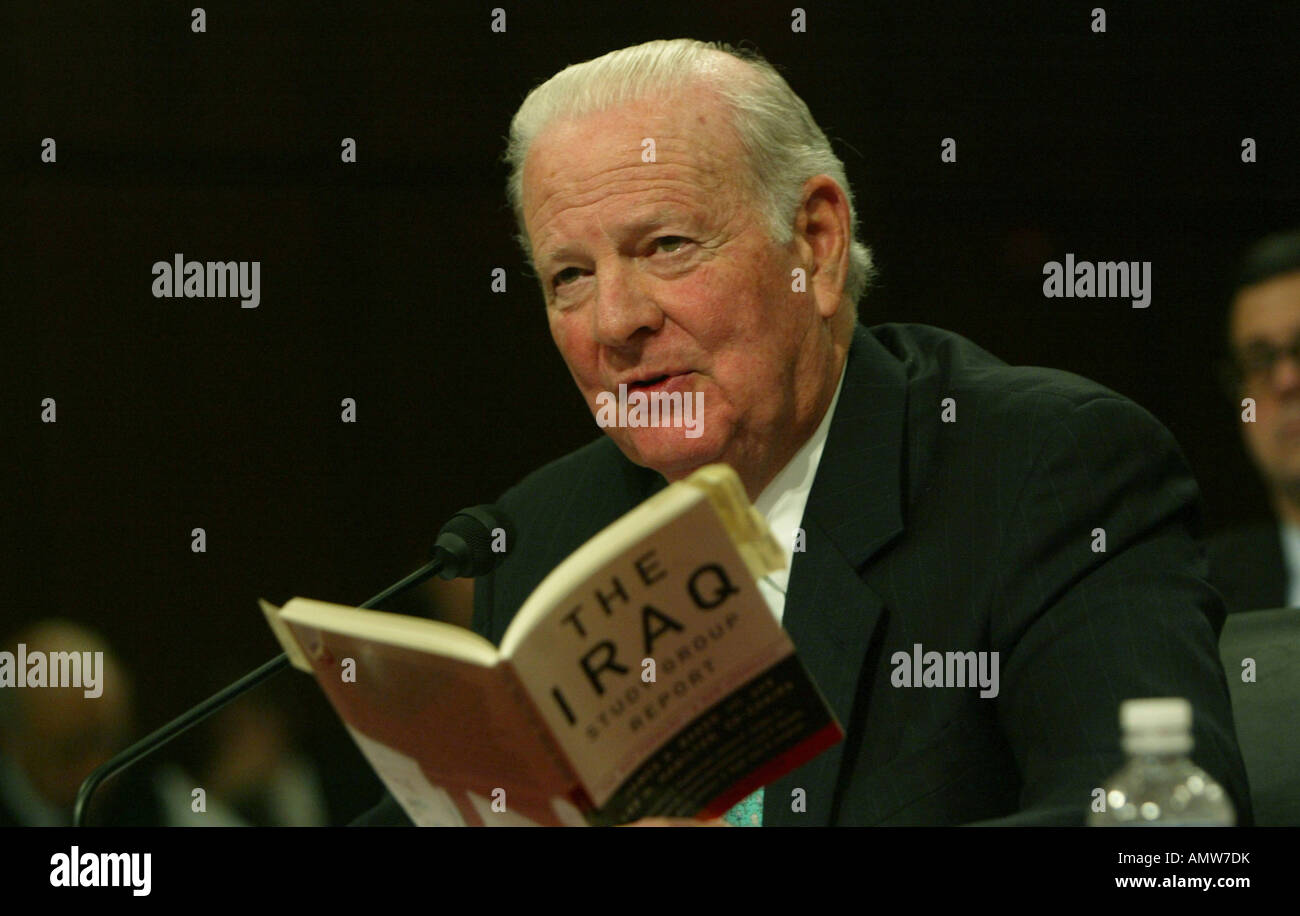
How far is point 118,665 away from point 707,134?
1.30m

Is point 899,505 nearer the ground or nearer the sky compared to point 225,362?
nearer the ground

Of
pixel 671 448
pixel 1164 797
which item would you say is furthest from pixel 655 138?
pixel 1164 797

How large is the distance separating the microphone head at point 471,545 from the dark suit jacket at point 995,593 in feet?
1.18

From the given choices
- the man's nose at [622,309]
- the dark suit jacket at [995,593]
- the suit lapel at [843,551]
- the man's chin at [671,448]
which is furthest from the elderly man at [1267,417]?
the man's nose at [622,309]

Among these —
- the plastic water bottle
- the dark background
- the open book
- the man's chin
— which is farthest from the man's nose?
the plastic water bottle

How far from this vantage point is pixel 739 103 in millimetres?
2172

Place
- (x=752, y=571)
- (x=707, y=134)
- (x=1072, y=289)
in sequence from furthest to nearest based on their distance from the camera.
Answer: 1. (x=1072, y=289)
2. (x=707, y=134)
3. (x=752, y=571)

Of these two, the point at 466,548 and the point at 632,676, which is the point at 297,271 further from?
the point at 632,676

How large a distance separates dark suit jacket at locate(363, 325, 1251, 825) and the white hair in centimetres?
32

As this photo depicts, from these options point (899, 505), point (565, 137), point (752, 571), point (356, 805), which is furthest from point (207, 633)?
point (752, 571)

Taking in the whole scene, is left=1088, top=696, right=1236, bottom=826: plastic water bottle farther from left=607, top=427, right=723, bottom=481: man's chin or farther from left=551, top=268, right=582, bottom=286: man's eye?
left=551, top=268, right=582, bottom=286: man's eye

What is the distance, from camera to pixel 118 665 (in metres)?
2.55
